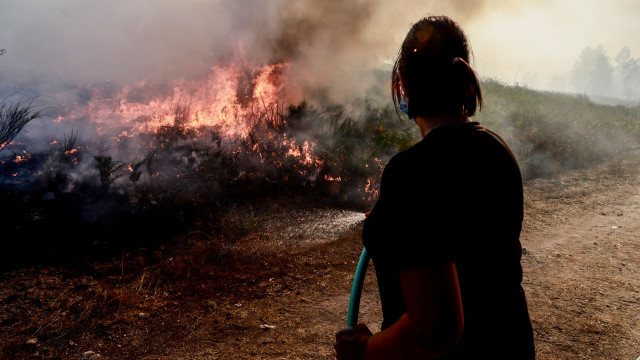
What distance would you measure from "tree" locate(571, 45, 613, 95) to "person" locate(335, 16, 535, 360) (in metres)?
122

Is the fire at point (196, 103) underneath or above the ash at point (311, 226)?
above

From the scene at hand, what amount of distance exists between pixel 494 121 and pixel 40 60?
38.5 feet

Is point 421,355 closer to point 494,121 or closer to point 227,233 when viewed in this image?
point 227,233

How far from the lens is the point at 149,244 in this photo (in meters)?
4.51

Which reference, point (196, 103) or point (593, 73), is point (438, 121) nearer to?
point (196, 103)

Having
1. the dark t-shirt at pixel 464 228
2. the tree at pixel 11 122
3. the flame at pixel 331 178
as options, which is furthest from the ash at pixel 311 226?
the dark t-shirt at pixel 464 228

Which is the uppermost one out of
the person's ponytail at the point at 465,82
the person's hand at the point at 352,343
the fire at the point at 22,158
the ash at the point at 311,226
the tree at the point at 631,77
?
the tree at the point at 631,77

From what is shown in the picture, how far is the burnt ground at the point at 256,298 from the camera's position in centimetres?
301

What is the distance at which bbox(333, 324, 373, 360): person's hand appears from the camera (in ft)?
3.42

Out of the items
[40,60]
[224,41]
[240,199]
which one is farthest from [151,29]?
[240,199]

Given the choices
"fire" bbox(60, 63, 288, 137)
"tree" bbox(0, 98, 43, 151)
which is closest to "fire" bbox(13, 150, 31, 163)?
"tree" bbox(0, 98, 43, 151)

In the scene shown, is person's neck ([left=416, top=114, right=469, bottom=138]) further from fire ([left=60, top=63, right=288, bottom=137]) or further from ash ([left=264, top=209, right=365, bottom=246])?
fire ([left=60, top=63, right=288, bottom=137])

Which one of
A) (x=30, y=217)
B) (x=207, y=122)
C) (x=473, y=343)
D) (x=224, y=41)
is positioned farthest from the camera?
(x=224, y=41)

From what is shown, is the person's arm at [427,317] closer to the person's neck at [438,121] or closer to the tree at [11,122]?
the person's neck at [438,121]
